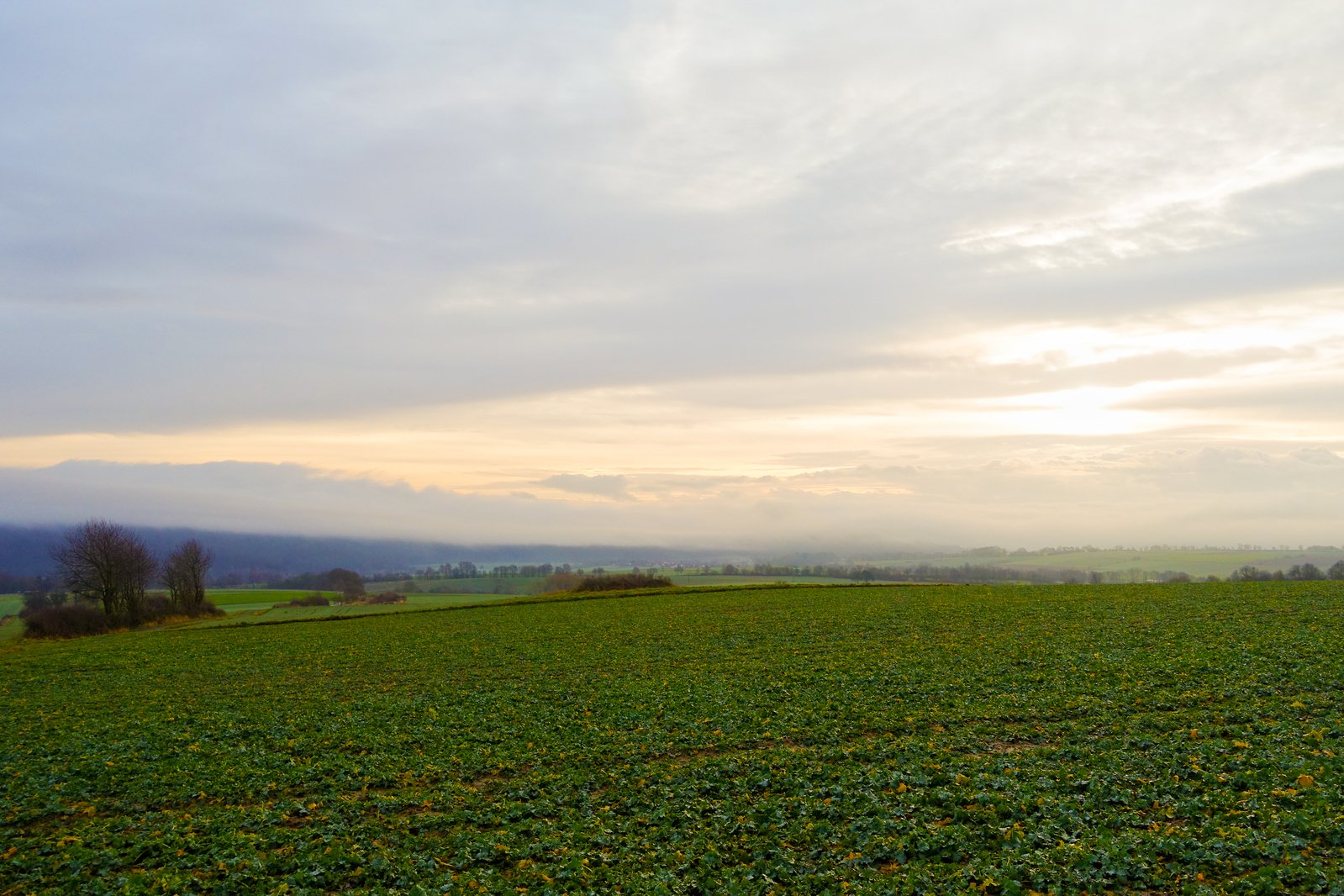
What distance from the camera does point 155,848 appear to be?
1736 cm

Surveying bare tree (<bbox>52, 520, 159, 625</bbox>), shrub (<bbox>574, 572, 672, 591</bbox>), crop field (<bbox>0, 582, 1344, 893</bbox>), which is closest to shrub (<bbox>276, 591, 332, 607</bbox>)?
bare tree (<bbox>52, 520, 159, 625</bbox>)

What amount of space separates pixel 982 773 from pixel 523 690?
1983cm

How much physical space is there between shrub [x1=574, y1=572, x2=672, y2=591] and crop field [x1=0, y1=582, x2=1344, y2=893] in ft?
197

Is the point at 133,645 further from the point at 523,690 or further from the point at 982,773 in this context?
the point at 982,773

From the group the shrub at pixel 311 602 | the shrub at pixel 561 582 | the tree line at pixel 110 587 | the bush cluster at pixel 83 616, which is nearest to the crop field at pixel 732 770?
the bush cluster at pixel 83 616

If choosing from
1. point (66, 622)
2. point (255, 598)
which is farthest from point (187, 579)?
point (66, 622)

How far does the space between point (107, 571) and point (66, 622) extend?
53.2ft

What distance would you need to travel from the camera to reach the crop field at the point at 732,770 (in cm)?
1451

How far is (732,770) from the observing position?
20031mm

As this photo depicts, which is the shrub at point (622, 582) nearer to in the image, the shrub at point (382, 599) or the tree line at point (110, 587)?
the shrub at point (382, 599)

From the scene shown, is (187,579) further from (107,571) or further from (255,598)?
(255,598)

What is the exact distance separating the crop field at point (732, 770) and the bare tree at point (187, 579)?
7843 cm

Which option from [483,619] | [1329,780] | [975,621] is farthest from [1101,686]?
[483,619]

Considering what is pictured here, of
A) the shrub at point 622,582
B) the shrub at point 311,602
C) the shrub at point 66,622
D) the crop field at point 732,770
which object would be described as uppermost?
the crop field at point 732,770
